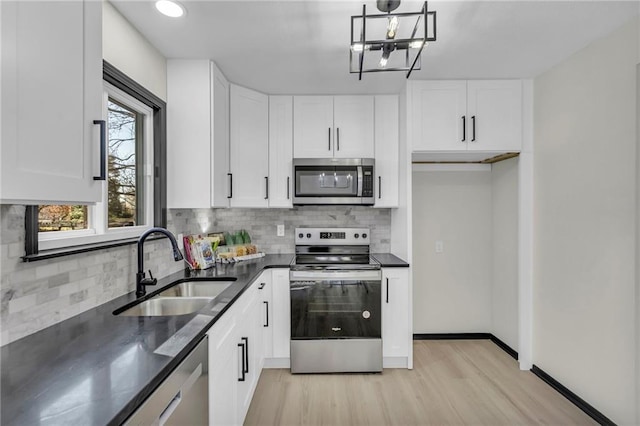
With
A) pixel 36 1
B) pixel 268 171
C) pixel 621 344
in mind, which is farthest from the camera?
pixel 268 171

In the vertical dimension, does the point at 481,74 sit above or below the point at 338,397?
above

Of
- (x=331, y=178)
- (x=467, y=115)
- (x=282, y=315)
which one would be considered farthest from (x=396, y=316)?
(x=467, y=115)

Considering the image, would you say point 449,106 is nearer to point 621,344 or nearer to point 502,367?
point 621,344

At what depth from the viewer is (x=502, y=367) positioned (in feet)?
8.82

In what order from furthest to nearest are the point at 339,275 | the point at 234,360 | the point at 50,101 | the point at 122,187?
the point at 339,275
the point at 122,187
the point at 234,360
the point at 50,101

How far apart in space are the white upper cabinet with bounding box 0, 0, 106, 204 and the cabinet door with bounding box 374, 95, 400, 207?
7.49ft

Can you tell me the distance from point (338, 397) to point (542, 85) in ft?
9.34

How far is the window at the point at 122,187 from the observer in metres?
1.39

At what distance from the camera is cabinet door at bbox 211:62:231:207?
92.2 inches

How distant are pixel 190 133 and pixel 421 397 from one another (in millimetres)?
2516

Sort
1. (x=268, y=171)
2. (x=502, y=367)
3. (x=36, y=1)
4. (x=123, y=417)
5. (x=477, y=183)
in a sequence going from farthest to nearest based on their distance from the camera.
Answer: (x=477, y=183) < (x=268, y=171) < (x=502, y=367) < (x=36, y=1) < (x=123, y=417)

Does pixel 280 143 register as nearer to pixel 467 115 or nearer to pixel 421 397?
pixel 467 115

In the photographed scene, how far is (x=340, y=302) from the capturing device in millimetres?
2578

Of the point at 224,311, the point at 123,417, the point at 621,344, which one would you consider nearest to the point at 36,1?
the point at 123,417
